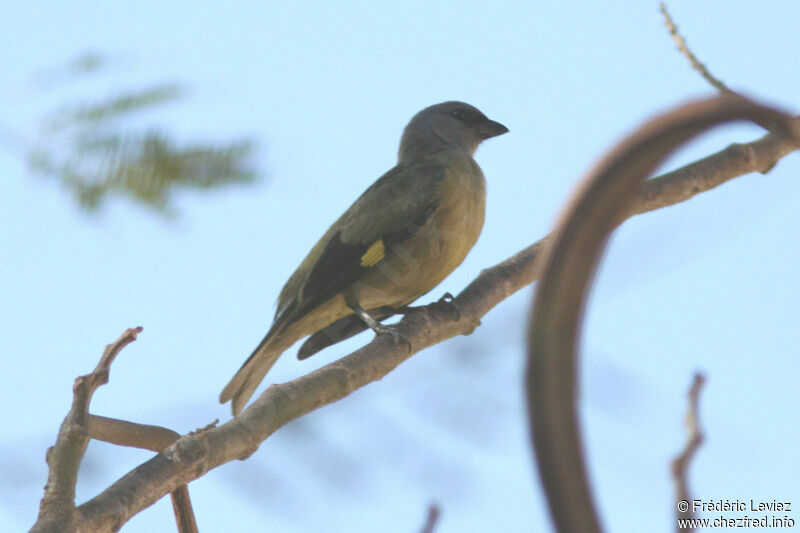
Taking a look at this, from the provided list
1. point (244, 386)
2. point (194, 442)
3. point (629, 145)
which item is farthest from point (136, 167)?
point (244, 386)

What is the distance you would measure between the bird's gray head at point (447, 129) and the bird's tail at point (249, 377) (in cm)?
185

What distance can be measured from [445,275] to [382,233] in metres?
0.42

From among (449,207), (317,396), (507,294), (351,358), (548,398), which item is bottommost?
(548,398)

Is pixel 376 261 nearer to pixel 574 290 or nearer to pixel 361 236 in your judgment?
pixel 361 236

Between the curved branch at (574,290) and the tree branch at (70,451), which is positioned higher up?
the tree branch at (70,451)

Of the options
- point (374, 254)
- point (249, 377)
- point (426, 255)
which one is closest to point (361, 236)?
point (374, 254)

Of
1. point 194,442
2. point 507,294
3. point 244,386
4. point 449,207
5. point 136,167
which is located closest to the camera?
point 136,167

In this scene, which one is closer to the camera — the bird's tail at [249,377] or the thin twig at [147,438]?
the thin twig at [147,438]

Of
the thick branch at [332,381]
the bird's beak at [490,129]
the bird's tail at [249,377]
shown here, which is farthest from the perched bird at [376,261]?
the bird's beak at [490,129]

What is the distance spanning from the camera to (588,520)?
0.93 meters

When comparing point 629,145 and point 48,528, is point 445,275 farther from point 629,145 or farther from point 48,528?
point 629,145

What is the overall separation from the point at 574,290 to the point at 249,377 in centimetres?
392

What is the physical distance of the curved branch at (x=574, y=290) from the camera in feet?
3.03

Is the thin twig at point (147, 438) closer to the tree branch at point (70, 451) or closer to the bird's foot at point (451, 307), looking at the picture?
the tree branch at point (70, 451)
